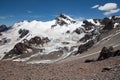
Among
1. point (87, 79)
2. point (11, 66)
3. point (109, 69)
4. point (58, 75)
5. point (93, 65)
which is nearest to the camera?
point (87, 79)

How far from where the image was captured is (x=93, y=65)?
85.7ft

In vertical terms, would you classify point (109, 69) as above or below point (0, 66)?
below

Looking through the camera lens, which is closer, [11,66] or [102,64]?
[11,66]

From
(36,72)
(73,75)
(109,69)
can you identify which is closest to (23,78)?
(36,72)

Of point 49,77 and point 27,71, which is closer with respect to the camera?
point 49,77

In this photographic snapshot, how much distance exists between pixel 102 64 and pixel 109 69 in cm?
388

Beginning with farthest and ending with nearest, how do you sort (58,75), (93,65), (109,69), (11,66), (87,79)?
(93,65) → (11,66) → (109,69) → (58,75) → (87,79)

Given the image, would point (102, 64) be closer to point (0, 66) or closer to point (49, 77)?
point (49, 77)

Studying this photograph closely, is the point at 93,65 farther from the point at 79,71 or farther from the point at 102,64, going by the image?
the point at 79,71

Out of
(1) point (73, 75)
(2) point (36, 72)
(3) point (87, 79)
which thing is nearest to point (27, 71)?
(2) point (36, 72)

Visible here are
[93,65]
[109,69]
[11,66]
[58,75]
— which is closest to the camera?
[58,75]

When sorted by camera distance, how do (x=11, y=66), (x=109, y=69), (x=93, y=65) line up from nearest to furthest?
(x=109, y=69)
(x=11, y=66)
(x=93, y=65)

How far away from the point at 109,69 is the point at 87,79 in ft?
13.1

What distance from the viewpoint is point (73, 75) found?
21422mm
